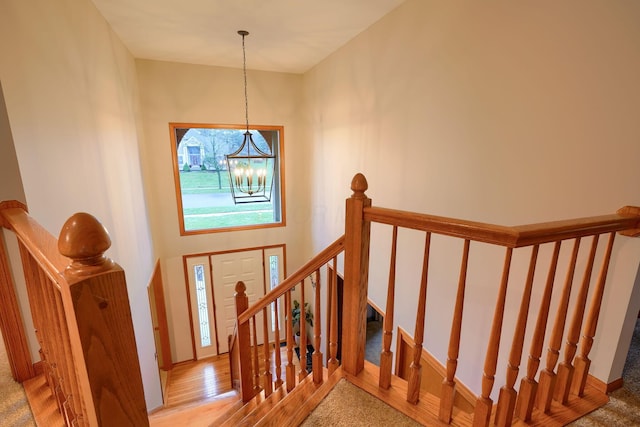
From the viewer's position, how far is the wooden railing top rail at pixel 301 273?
1.49 m

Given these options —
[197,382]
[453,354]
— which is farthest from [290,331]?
[197,382]

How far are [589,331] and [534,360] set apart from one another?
1.22 ft

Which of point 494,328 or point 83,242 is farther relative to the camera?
point 494,328

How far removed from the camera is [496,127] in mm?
1886

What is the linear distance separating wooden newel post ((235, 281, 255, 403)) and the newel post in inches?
38.8

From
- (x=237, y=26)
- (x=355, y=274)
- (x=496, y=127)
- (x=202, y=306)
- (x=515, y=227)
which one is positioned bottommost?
(x=202, y=306)

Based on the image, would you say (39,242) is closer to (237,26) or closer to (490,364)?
(490,364)

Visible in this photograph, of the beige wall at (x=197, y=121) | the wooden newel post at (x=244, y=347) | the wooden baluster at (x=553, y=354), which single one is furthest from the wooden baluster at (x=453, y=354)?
the beige wall at (x=197, y=121)

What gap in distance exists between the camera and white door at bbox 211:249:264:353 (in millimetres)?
5219

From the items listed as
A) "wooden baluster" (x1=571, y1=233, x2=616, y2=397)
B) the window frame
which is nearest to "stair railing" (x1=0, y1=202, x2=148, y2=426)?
"wooden baluster" (x1=571, y1=233, x2=616, y2=397)

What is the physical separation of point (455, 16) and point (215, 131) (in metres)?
3.84

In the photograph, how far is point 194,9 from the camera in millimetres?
2820

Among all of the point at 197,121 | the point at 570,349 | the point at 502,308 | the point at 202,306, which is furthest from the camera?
the point at 202,306

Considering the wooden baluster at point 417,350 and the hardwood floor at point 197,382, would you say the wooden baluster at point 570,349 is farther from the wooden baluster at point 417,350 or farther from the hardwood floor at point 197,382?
the hardwood floor at point 197,382
